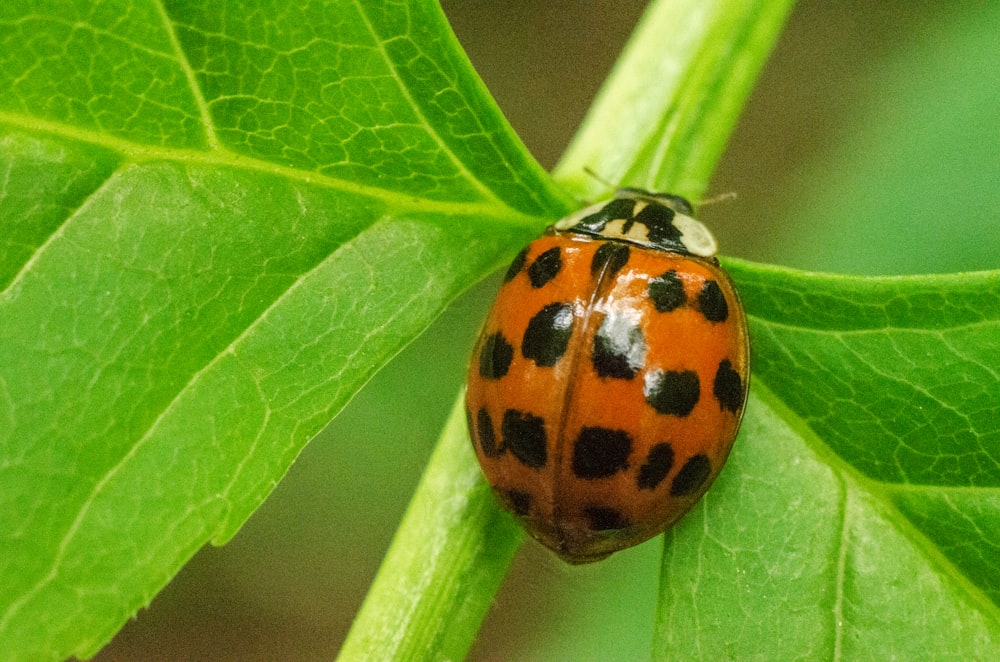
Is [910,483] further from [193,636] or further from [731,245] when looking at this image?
[193,636]

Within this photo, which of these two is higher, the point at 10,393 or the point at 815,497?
the point at 10,393

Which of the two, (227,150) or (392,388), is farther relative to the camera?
(392,388)

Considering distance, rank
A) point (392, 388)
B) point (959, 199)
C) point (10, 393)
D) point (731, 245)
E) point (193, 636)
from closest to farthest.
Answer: point (10, 393), point (959, 199), point (392, 388), point (731, 245), point (193, 636)

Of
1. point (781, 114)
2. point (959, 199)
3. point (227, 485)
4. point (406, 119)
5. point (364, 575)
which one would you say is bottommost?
point (364, 575)

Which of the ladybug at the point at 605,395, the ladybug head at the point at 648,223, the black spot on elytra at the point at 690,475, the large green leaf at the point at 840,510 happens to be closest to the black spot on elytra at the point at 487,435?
the ladybug at the point at 605,395

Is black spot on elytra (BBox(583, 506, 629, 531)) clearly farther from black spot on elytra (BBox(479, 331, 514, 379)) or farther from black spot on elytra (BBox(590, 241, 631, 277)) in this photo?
black spot on elytra (BBox(590, 241, 631, 277))

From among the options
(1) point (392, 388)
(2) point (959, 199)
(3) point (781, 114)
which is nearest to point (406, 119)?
(2) point (959, 199)

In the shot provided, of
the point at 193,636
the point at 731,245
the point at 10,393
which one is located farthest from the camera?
the point at 193,636
